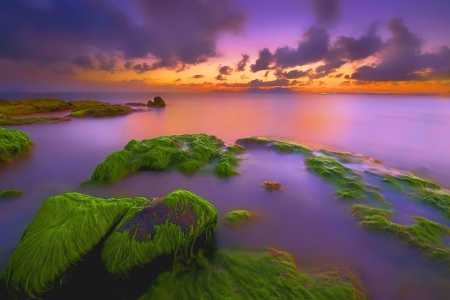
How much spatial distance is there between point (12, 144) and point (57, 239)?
24.9 ft

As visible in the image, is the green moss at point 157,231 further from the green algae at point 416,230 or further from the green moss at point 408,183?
the green moss at point 408,183

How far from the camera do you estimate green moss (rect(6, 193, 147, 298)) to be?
102 inches

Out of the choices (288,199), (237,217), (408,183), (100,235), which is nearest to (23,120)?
(100,235)

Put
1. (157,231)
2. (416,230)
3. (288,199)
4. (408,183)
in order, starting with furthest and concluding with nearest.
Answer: (408,183)
(288,199)
(416,230)
(157,231)

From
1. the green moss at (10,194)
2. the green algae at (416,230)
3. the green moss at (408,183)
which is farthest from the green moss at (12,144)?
the green moss at (408,183)

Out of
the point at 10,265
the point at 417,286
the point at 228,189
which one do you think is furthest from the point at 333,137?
the point at 10,265

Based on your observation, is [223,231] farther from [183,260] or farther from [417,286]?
[417,286]

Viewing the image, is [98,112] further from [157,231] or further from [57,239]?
[157,231]

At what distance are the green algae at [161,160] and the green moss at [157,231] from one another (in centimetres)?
310

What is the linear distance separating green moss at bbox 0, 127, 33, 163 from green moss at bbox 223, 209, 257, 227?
327 inches

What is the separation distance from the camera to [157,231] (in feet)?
10.4

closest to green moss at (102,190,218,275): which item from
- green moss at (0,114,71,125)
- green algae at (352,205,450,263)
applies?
green algae at (352,205,450,263)

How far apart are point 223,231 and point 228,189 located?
187 centimetres

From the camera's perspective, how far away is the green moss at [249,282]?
2.79m
